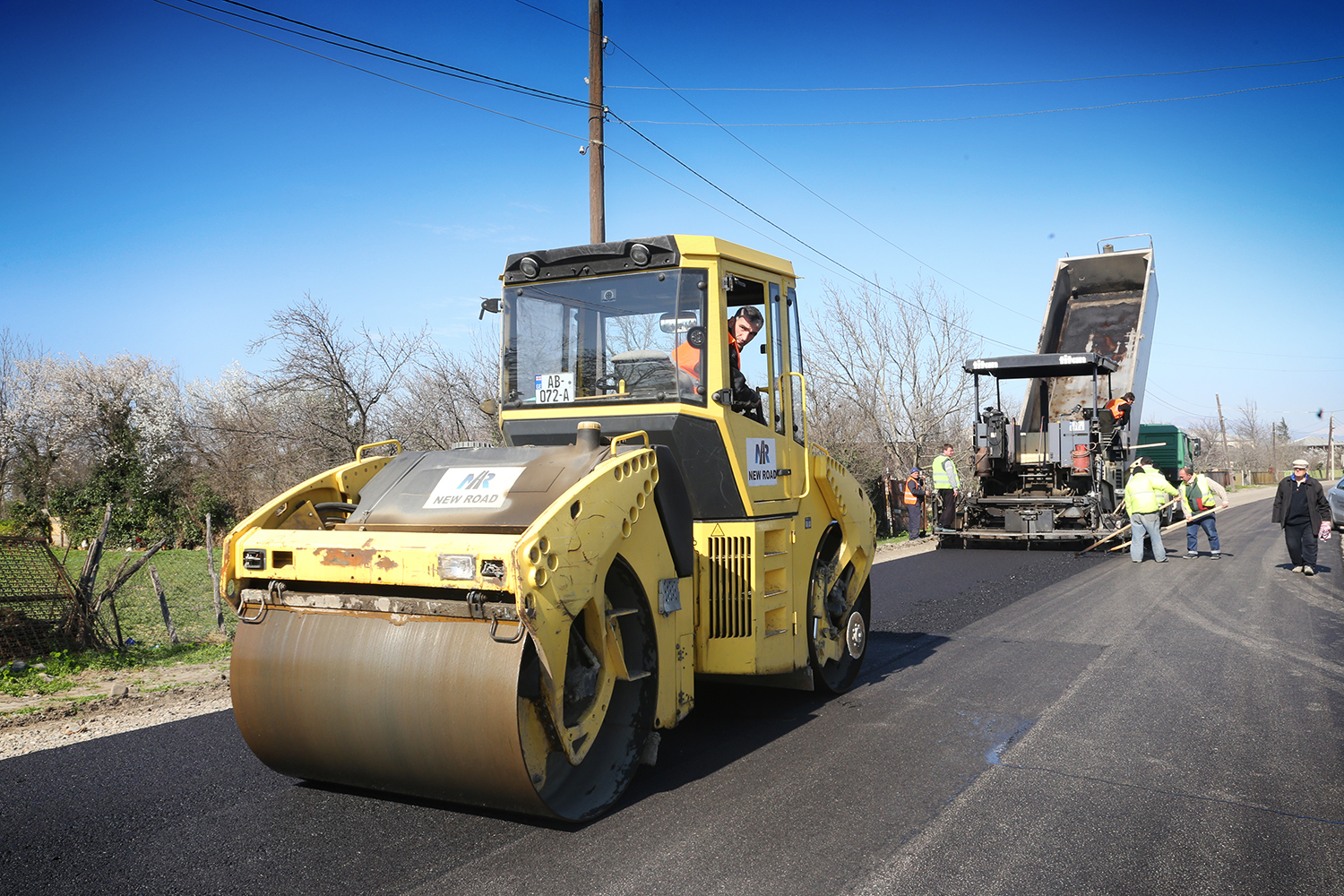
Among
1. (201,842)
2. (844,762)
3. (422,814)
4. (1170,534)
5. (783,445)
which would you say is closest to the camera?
(201,842)

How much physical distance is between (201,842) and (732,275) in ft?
11.7

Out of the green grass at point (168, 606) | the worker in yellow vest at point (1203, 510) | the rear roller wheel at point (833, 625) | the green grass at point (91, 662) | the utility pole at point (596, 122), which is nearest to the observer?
the rear roller wheel at point (833, 625)

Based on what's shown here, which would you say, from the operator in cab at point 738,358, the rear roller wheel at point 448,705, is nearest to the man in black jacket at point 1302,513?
the operator in cab at point 738,358

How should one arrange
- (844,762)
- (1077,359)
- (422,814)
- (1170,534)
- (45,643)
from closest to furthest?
(422,814) < (844,762) < (45,643) < (1077,359) < (1170,534)

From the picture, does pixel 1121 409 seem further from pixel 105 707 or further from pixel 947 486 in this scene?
pixel 105 707

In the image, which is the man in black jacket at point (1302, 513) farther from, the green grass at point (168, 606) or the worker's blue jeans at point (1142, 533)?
the green grass at point (168, 606)

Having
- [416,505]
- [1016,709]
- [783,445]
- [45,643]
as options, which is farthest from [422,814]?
[45,643]

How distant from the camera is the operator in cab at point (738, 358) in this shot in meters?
5.00

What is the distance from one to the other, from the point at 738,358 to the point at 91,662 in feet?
18.9

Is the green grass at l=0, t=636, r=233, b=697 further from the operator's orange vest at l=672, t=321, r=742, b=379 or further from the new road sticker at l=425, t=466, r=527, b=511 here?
the operator's orange vest at l=672, t=321, r=742, b=379

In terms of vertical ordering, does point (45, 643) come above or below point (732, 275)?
below

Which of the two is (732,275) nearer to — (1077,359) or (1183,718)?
(1183,718)

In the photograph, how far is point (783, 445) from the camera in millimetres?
5512

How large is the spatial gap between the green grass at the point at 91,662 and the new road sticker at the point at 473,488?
14.1 feet
